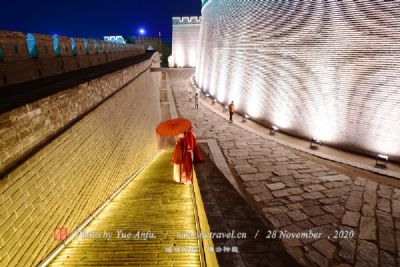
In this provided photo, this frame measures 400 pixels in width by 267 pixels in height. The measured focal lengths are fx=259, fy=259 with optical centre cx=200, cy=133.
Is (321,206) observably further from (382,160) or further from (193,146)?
(382,160)

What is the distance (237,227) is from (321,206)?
3519 millimetres

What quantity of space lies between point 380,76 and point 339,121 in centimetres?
203

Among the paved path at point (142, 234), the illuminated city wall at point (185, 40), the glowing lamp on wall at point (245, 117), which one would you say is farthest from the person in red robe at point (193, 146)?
the illuminated city wall at point (185, 40)

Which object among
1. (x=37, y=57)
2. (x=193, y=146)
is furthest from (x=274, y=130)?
(x=37, y=57)

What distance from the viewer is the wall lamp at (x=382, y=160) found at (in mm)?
8352

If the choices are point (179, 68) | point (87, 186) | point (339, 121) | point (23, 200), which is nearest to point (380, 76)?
point (339, 121)

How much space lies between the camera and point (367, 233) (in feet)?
17.7

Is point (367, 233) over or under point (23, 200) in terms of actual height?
under

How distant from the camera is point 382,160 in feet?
28.0

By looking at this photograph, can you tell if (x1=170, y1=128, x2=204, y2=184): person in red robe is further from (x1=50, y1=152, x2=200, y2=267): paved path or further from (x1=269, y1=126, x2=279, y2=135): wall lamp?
(x1=269, y1=126, x2=279, y2=135): wall lamp

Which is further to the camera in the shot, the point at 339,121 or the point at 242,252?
the point at 339,121

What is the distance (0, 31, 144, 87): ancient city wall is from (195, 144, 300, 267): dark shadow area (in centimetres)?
453

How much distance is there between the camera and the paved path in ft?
11.4

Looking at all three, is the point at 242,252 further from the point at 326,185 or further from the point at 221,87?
the point at 221,87
